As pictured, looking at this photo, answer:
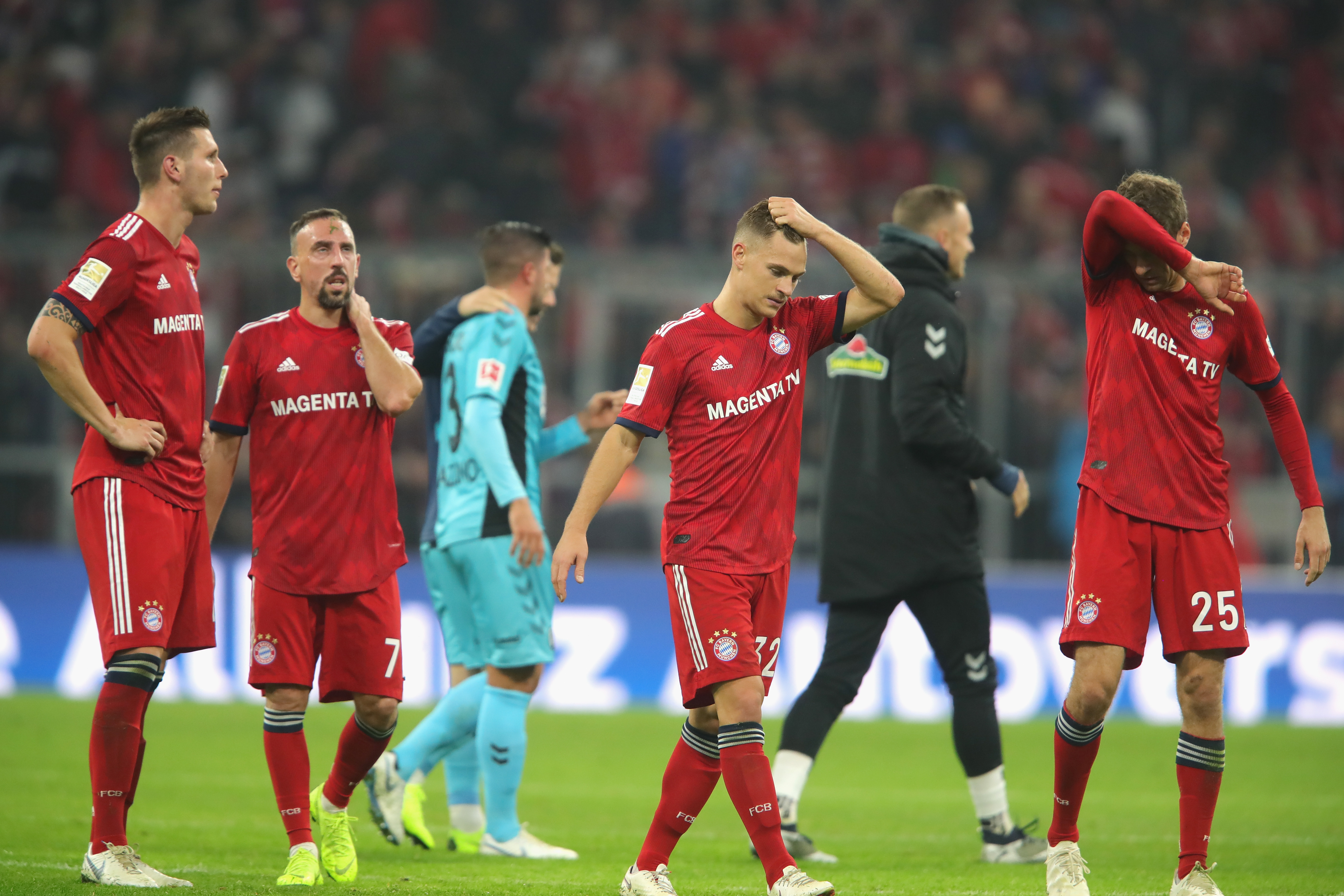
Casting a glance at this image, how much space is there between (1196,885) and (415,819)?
339 cm

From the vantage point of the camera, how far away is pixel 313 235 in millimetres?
5922

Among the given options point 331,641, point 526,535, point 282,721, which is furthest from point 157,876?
point 526,535

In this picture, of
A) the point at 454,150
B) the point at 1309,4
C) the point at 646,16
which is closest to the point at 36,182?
the point at 454,150

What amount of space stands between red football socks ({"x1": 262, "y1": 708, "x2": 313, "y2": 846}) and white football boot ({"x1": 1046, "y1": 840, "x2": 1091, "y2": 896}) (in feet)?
8.81

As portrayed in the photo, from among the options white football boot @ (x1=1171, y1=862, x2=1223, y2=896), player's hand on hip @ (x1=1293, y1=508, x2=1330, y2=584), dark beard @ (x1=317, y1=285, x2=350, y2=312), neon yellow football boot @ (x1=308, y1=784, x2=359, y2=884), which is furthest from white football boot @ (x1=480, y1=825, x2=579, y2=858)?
player's hand on hip @ (x1=1293, y1=508, x2=1330, y2=584)

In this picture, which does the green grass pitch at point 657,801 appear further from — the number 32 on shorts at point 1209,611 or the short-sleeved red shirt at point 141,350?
the short-sleeved red shirt at point 141,350

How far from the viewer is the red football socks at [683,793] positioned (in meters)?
5.24

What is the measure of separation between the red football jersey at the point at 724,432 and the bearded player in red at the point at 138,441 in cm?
172

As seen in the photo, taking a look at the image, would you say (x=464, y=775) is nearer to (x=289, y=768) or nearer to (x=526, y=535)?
(x=289, y=768)

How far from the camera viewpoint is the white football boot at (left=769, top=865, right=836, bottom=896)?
4652 mm

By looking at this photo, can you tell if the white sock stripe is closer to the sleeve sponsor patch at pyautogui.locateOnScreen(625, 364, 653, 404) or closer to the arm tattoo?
the arm tattoo

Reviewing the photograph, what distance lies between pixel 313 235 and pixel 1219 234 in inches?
512

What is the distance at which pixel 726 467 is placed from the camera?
207 inches

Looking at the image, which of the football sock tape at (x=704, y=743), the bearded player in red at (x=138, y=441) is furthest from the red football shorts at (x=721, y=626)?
the bearded player in red at (x=138, y=441)
